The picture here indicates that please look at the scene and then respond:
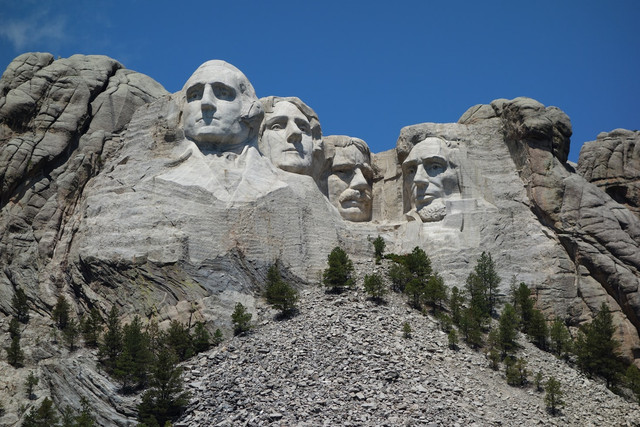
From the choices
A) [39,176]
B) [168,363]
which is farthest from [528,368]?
[39,176]

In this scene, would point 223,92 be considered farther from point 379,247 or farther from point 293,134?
point 379,247

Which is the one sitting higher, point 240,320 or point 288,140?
point 288,140

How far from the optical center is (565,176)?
129ft

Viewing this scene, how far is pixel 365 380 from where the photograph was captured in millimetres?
32031

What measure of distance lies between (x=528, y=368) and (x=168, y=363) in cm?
912

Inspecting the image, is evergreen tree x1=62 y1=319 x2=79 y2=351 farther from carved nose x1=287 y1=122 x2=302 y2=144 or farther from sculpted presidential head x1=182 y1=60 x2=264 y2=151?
carved nose x1=287 y1=122 x2=302 y2=144

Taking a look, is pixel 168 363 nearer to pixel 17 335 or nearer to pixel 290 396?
pixel 290 396

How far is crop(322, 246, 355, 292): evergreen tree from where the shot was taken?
36.2 metres

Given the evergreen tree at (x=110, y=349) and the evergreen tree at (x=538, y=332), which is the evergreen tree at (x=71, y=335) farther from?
the evergreen tree at (x=538, y=332)

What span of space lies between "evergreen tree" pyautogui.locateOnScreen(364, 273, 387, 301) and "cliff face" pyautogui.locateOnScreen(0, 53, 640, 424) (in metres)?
1.78

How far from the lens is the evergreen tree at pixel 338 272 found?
36156mm

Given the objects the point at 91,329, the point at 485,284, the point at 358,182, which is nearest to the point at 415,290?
the point at 485,284

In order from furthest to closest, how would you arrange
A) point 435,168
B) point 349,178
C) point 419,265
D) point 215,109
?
point 349,178
point 435,168
point 215,109
point 419,265

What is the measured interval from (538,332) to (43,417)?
13.0 meters
